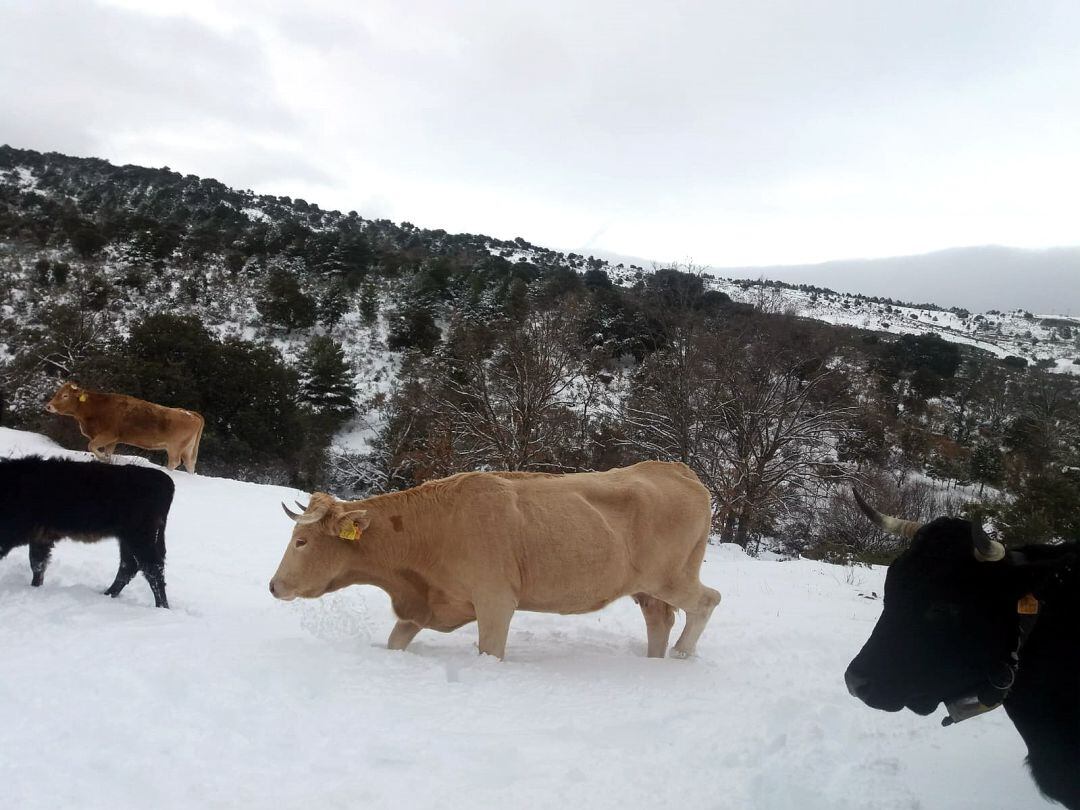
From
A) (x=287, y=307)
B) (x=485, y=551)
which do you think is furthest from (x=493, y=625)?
(x=287, y=307)

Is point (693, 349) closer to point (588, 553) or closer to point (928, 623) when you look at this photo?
point (588, 553)

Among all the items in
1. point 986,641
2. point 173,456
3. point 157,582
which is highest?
point 986,641

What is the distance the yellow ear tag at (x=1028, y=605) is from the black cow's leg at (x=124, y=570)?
609 cm

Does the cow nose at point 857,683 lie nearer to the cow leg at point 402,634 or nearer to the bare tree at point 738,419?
the cow leg at point 402,634

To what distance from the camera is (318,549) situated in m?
4.85

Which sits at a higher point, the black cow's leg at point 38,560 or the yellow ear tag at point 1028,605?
the yellow ear tag at point 1028,605

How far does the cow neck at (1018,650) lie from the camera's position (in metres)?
2.74

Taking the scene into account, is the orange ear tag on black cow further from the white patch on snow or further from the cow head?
the white patch on snow

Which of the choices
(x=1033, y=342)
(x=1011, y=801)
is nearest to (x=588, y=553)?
(x=1011, y=801)

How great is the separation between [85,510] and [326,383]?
2626 centimetres

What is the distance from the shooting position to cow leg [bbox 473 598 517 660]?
4.73 m

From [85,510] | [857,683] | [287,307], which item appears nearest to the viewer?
[857,683]

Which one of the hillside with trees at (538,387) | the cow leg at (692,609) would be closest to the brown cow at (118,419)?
the hillside with trees at (538,387)

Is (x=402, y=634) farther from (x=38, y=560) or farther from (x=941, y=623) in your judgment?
(x=941, y=623)
